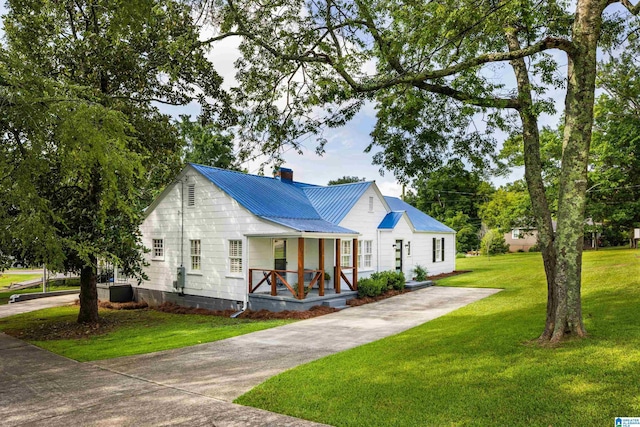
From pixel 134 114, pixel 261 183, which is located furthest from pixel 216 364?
pixel 261 183

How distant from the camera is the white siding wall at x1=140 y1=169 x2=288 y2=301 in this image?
15.3 meters

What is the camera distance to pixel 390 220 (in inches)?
815

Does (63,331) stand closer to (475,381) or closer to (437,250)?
(475,381)

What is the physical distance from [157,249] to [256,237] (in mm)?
5900

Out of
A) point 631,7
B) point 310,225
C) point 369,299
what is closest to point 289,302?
point 310,225

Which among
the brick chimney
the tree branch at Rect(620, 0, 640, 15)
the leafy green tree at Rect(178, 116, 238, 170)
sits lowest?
the brick chimney

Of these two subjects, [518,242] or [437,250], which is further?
[518,242]

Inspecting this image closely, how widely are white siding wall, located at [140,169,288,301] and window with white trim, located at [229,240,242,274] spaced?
0.15 m

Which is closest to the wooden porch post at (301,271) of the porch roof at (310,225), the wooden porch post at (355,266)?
the porch roof at (310,225)

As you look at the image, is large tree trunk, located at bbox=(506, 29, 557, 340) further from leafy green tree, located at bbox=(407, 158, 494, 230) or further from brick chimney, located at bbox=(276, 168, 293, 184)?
leafy green tree, located at bbox=(407, 158, 494, 230)

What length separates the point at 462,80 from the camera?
27.8 ft

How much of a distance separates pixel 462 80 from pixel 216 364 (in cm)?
733

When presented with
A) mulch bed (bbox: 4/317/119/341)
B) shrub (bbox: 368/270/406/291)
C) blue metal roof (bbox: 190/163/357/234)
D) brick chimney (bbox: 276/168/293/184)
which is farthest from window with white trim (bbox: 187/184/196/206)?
shrub (bbox: 368/270/406/291)

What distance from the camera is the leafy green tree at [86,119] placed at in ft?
22.3
